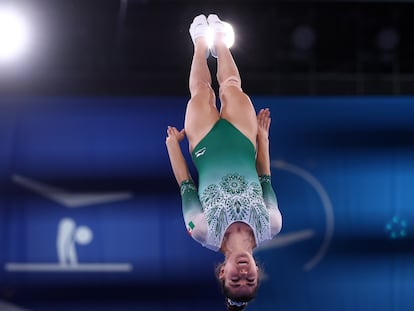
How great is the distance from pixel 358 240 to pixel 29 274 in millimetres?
2665

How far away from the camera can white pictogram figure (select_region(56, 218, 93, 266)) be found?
6.00 m

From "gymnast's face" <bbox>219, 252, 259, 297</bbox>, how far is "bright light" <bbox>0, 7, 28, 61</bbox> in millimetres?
3574

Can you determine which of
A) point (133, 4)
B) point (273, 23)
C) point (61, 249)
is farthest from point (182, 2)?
point (61, 249)

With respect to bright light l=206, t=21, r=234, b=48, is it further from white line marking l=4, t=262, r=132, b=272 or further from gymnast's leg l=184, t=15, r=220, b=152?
white line marking l=4, t=262, r=132, b=272

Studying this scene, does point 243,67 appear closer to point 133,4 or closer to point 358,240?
point 133,4

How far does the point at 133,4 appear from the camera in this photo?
684 centimetres

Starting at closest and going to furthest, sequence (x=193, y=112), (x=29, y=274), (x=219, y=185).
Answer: (x=219, y=185), (x=193, y=112), (x=29, y=274)

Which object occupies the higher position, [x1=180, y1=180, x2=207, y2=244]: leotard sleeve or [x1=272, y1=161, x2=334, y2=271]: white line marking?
[x1=272, y1=161, x2=334, y2=271]: white line marking

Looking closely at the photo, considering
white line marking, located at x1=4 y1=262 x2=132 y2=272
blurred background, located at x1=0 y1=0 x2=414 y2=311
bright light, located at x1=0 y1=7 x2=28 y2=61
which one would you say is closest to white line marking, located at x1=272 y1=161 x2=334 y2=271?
blurred background, located at x1=0 y1=0 x2=414 y2=311

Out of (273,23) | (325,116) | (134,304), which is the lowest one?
(134,304)

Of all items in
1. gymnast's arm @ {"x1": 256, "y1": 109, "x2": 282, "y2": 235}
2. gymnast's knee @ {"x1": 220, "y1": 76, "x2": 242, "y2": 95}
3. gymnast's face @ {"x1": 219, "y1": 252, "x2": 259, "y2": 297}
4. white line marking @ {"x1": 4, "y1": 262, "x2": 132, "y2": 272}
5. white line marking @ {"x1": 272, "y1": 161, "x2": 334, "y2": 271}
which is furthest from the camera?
white line marking @ {"x1": 272, "y1": 161, "x2": 334, "y2": 271}

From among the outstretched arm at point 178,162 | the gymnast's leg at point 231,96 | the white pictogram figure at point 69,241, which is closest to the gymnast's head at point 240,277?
the outstretched arm at point 178,162

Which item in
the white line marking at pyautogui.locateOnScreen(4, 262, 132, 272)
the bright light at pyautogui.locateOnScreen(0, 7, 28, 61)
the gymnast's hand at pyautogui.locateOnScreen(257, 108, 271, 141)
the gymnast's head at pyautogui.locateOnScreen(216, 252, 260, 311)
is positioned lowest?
the gymnast's head at pyautogui.locateOnScreen(216, 252, 260, 311)

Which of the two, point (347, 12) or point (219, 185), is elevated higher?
point (347, 12)
